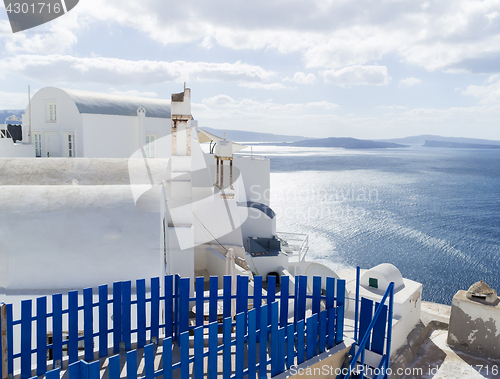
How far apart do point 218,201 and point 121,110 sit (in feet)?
25.4

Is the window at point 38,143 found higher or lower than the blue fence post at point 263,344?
higher

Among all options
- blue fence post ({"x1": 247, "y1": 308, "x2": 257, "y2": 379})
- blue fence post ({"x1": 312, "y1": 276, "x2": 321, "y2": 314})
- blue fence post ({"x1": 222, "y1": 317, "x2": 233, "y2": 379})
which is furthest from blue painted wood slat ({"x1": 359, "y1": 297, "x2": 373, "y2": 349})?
blue fence post ({"x1": 222, "y1": 317, "x2": 233, "y2": 379})

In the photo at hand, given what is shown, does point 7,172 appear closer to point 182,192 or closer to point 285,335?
point 182,192

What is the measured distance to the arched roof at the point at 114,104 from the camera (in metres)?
20.3

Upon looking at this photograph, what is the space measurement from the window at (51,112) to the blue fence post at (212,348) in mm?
19830

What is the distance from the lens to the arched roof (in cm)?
2028

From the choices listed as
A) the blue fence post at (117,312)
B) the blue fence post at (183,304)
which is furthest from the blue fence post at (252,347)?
the blue fence post at (117,312)

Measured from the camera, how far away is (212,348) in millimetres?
4695

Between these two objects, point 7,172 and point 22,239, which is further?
point 7,172

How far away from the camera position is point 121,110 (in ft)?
69.6

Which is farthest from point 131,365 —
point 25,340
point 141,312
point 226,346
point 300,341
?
point 300,341

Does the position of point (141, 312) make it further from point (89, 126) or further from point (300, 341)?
point (89, 126)

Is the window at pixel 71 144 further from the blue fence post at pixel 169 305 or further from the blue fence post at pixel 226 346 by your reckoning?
the blue fence post at pixel 226 346

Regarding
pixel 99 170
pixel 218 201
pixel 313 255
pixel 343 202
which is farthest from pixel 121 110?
pixel 343 202
